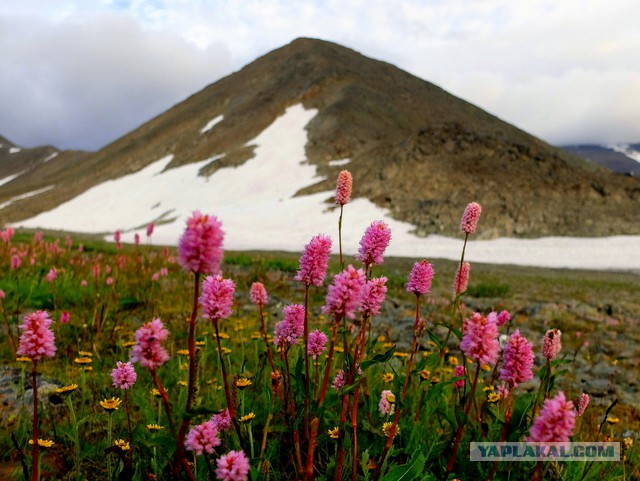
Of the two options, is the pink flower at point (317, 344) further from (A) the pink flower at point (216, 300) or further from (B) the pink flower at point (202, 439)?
(A) the pink flower at point (216, 300)

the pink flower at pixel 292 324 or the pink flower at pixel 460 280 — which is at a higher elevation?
the pink flower at pixel 460 280

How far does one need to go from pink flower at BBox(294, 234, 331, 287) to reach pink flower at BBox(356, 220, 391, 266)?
0.25 metres

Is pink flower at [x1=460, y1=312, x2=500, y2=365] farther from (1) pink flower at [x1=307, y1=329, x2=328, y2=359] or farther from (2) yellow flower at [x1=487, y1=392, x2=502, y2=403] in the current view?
(2) yellow flower at [x1=487, y1=392, x2=502, y2=403]

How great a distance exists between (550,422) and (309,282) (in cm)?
108

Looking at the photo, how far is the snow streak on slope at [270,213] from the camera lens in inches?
1031

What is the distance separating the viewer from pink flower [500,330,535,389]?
1910mm

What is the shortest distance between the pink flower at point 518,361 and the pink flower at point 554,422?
0.38 meters

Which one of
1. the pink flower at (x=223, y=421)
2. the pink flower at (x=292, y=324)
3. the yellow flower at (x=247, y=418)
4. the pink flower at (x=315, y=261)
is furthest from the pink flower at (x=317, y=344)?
the pink flower at (x=315, y=261)

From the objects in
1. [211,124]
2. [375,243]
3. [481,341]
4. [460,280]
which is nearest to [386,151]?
[211,124]

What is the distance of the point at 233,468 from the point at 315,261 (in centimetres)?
89

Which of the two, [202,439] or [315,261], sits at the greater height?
[315,261]

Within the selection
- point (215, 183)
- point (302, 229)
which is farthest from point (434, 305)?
point (215, 183)

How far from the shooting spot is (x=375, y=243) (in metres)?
2.24

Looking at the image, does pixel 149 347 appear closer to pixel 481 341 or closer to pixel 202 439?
pixel 202 439
